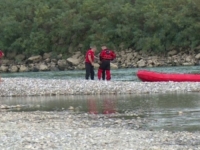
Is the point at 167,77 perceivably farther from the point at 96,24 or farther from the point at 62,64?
the point at 96,24

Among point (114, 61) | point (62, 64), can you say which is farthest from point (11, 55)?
point (114, 61)

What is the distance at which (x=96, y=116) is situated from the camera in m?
21.5

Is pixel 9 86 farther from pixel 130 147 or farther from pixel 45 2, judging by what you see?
pixel 45 2

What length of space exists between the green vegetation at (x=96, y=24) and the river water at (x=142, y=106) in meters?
45.1

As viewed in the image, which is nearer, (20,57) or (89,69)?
(89,69)

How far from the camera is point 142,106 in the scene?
2427 centimetres

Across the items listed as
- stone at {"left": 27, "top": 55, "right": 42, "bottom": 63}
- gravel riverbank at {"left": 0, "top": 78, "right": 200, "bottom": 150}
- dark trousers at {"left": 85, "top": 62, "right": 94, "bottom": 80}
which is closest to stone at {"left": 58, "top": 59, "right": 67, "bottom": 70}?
stone at {"left": 27, "top": 55, "right": 42, "bottom": 63}

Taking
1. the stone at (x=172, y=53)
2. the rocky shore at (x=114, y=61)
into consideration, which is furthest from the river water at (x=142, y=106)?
the stone at (x=172, y=53)

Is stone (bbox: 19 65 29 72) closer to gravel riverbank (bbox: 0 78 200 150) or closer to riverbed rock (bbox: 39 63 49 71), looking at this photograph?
riverbed rock (bbox: 39 63 49 71)

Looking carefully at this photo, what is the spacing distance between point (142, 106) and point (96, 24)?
200 feet

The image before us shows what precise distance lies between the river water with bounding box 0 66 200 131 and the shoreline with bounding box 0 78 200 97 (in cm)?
126

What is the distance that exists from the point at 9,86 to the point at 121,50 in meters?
46.5

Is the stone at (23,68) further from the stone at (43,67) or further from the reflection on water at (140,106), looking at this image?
the reflection on water at (140,106)

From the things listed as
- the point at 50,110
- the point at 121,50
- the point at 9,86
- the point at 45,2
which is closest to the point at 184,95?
the point at 50,110
